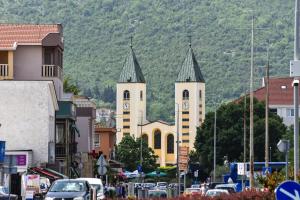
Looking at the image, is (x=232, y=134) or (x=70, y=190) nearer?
(x=70, y=190)

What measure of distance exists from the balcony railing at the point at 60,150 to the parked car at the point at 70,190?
37701 mm

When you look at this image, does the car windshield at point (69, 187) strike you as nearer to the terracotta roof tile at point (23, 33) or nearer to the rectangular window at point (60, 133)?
the terracotta roof tile at point (23, 33)

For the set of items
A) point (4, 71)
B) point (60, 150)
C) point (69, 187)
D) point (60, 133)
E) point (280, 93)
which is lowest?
point (69, 187)

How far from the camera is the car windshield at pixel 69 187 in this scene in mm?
45594

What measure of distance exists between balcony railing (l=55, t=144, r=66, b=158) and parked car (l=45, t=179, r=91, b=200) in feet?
124

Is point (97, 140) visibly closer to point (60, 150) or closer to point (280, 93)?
point (280, 93)

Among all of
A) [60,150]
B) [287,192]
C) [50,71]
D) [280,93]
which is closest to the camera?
[287,192]

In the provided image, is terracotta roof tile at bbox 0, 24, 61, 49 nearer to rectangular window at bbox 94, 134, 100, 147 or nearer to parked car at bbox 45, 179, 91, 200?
parked car at bbox 45, 179, 91, 200

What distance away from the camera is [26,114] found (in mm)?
79312

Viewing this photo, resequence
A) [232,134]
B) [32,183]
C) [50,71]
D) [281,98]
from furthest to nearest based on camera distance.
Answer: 1. [281,98]
2. [232,134]
3. [50,71]
4. [32,183]

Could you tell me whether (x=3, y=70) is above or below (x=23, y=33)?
below

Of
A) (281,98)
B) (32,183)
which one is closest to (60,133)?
(32,183)

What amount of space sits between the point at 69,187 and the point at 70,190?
39 centimetres

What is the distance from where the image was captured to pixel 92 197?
4284 centimetres
